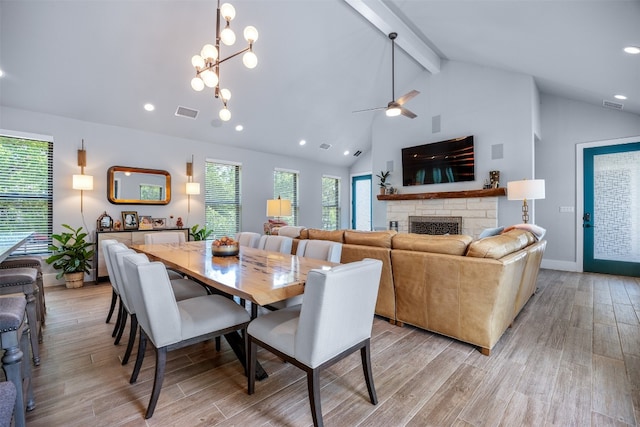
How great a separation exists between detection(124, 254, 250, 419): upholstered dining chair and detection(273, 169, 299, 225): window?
551 cm

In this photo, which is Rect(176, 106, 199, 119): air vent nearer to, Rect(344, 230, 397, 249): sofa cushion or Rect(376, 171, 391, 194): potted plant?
Rect(344, 230, 397, 249): sofa cushion

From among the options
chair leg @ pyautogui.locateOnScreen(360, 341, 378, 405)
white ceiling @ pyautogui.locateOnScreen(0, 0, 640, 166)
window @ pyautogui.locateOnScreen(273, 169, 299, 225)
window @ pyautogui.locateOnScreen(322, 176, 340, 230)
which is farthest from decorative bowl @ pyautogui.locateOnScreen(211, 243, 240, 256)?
window @ pyautogui.locateOnScreen(322, 176, 340, 230)

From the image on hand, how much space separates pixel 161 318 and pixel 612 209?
679 cm

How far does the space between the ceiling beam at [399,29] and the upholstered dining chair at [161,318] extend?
3.94m

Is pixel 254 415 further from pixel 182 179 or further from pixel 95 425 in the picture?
pixel 182 179

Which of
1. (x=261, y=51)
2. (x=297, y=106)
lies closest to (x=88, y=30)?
(x=261, y=51)

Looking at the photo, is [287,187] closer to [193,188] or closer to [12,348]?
[193,188]

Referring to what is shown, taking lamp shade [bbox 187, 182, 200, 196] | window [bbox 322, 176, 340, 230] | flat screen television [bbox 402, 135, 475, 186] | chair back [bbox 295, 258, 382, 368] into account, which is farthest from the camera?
window [bbox 322, 176, 340, 230]

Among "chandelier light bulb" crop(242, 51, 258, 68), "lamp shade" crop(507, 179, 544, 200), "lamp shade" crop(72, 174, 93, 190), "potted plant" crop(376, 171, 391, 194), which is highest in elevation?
"chandelier light bulb" crop(242, 51, 258, 68)

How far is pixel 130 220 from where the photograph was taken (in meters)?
5.01

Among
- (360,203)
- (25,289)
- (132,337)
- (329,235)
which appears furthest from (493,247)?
(360,203)

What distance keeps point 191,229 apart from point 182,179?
100 centimetres

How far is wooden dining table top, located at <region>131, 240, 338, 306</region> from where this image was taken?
5.21ft

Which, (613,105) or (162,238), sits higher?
(613,105)
